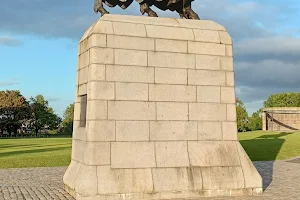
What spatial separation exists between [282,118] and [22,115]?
62.9m

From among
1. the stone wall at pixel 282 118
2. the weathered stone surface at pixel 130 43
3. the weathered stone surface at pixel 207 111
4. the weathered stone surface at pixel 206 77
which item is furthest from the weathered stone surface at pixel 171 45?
the stone wall at pixel 282 118

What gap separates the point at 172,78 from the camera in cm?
1107

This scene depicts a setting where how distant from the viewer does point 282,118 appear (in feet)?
179

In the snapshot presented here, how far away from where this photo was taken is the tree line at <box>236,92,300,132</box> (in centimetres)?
7644

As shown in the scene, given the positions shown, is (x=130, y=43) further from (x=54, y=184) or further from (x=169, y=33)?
(x=54, y=184)

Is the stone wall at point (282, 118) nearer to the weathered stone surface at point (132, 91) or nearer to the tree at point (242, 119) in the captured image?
the tree at point (242, 119)

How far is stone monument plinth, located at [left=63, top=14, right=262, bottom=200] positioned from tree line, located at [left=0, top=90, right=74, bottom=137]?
276 ft

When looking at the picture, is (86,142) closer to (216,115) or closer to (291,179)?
(216,115)

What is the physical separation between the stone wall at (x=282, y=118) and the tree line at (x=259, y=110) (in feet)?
67.3

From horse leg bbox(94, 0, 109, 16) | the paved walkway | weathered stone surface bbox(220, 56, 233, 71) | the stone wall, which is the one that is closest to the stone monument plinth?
weathered stone surface bbox(220, 56, 233, 71)

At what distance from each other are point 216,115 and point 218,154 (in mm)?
1170

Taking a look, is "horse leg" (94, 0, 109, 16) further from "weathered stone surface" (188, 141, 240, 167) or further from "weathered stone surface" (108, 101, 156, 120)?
"weathered stone surface" (188, 141, 240, 167)

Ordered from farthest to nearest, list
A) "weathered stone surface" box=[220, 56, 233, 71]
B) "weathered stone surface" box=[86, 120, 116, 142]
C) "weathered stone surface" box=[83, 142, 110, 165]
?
"weathered stone surface" box=[220, 56, 233, 71] < "weathered stone surface" box=[86, 120, 116, 142] < "weathered stone surface" box=[83, 142, 110, 165]

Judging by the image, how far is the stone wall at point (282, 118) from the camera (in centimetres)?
5288
